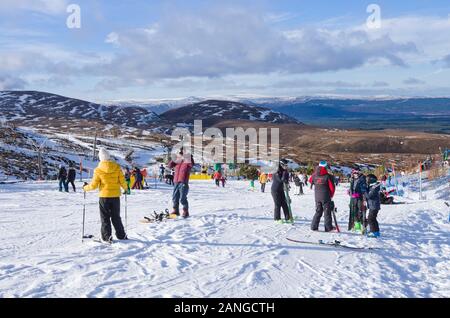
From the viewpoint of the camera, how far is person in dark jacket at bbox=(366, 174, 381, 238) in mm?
10781

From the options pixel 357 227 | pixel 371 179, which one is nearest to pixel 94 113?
pixel 357 227

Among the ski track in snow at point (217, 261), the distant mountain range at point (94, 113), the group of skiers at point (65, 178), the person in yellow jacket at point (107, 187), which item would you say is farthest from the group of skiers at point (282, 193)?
the distant mountain range at point (94, 113)

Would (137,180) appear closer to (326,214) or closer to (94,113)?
(326,214)

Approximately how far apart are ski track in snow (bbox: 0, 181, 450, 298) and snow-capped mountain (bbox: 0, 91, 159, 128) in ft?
436

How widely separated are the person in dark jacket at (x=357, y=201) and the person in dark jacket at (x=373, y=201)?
0.30 meters

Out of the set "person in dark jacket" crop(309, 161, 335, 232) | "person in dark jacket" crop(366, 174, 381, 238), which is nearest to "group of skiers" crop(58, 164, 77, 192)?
"person in dark jacket" crop(309, 161, 335, 232)

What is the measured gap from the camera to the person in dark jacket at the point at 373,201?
1078cm

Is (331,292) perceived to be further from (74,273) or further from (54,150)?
(54,150)

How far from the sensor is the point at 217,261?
8078 mm

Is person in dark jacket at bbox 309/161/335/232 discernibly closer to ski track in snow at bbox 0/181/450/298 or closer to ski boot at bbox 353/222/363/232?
ski track in snow at bbox 0/181/450/298

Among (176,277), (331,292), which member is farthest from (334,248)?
(176,277)

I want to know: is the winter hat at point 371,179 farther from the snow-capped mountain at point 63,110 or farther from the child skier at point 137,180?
the snow-capped mountain at point 63,110
